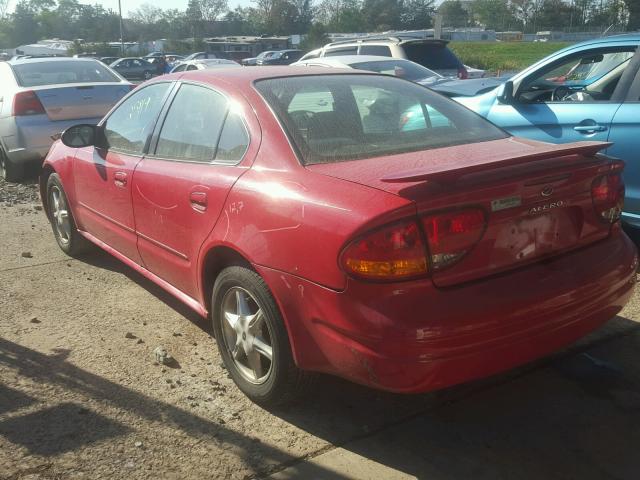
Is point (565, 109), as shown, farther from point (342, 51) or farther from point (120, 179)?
point (342, 51)

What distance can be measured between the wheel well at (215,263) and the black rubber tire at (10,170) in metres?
6.00

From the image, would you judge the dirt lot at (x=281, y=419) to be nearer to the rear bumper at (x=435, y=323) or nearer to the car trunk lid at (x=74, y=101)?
the rear bumper at (x=435, y=323)

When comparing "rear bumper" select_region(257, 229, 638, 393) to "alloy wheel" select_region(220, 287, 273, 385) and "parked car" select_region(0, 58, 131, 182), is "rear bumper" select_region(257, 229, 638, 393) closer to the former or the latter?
"alloy wheel" select_region(220, 287, 273, 385)

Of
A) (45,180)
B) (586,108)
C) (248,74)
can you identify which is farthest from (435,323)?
(45,180)

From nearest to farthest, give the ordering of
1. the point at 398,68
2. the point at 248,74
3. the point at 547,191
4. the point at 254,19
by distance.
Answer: the point at 547,191 < the point at 248,74 < the point at 398,68 < the point at 254,19

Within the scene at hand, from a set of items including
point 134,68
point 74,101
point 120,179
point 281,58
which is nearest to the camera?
point 120,179

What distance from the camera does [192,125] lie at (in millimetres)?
3680

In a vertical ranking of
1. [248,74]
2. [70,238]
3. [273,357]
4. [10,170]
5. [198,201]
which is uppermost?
[248,74]

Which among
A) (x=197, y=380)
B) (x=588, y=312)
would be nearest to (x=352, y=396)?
(x=197, y=380)

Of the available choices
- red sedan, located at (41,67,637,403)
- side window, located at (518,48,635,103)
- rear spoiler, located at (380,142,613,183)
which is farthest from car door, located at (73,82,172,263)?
side window, located at (518,48,635,103)

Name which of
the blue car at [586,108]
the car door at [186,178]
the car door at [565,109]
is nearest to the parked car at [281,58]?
the blue car at [586,108]

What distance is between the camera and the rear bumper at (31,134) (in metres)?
7.87

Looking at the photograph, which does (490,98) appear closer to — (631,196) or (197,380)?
(631,196)

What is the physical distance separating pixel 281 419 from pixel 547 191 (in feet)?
5.05
